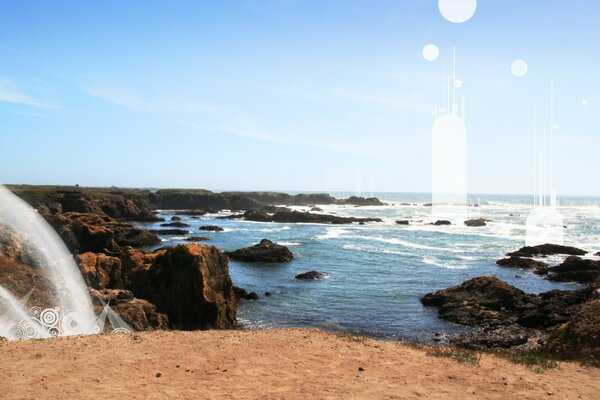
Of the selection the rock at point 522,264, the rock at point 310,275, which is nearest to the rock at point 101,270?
the rock at point 310,275

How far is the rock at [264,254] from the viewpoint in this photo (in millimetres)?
47750

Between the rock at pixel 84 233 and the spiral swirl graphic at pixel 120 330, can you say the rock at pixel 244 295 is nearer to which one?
the rock at pixel 84 233

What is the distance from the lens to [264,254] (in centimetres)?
4819

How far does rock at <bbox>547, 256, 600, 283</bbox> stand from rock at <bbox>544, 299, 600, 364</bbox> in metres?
24.0

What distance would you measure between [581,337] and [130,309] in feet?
58.2

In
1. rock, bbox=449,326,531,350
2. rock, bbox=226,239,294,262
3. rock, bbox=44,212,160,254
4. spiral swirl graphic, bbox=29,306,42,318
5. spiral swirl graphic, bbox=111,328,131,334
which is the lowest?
Answer: rock, bbox=449,326,531,350

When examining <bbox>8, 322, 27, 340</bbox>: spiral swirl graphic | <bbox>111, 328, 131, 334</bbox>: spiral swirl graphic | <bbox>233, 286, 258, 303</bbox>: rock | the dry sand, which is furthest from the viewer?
<bbox>233, 286, 258, 303</bbox>: rock

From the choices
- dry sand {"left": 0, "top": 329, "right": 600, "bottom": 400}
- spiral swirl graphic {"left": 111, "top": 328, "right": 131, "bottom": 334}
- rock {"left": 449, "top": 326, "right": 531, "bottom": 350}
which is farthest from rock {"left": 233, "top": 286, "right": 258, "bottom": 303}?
dry sand {"left": 0, "top": 329, "right": 600, "bottom": 400}

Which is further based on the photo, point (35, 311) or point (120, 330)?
point (120, 330)

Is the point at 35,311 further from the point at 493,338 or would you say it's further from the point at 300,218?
the point at 300,218

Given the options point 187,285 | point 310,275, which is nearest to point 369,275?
point 310,275

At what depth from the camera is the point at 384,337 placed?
23000mm

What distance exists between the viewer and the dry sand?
444 inches

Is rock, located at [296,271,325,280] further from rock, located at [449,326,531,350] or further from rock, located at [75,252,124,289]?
rock, located at [75,252,124,289]
